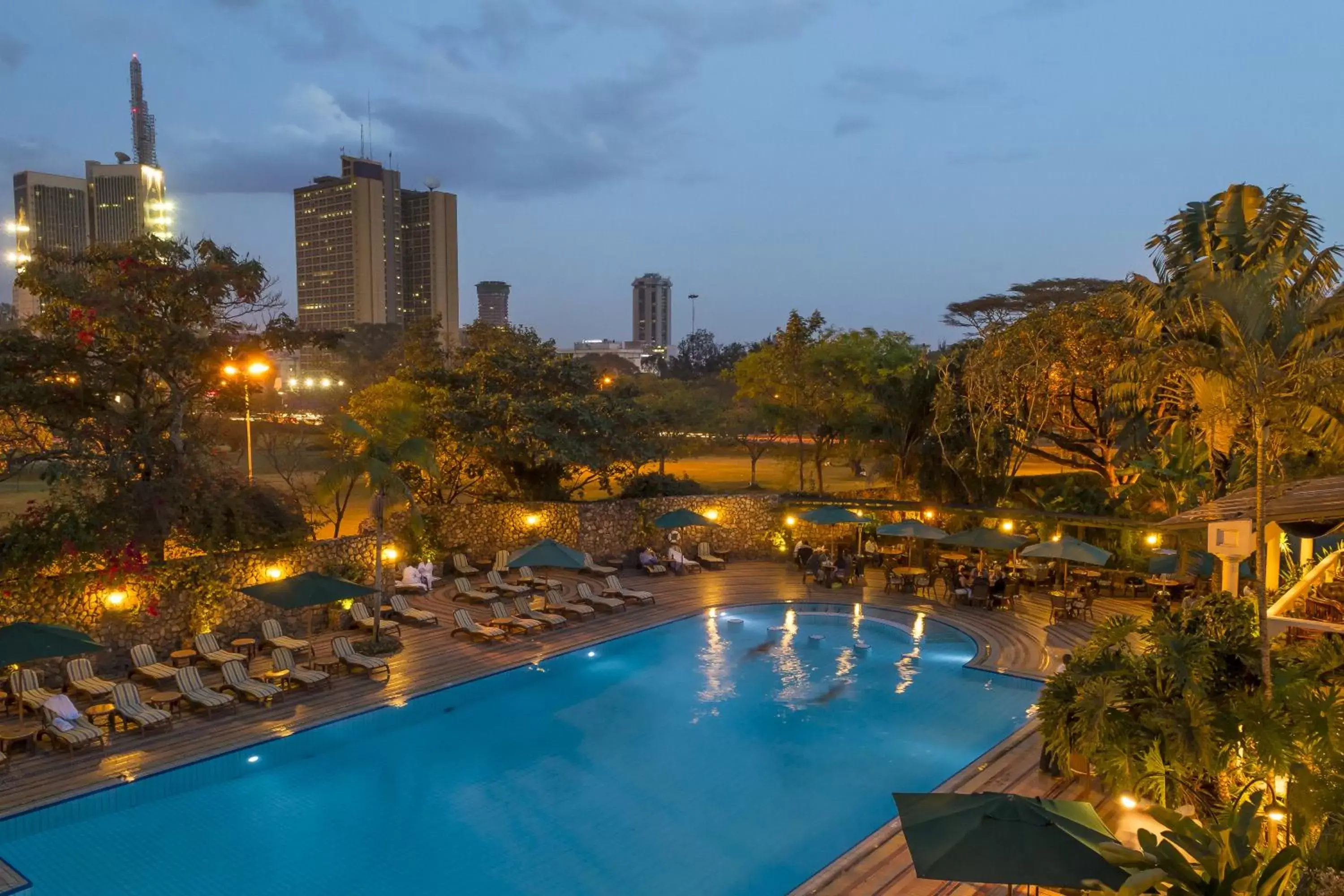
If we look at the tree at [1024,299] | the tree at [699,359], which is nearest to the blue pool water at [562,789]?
the tree at [1024,299]

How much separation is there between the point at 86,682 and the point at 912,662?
13805 mm

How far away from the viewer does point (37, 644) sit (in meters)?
11.1

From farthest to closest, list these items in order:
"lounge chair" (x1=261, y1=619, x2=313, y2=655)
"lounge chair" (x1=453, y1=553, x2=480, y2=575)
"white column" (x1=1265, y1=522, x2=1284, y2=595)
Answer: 1. "lounge chair" (x1=453, y1=553, x2=480, y2=575)
2. "lounge chair" (x1=261, y1=619, x2=313, y2=655)
3. "white column" (x1=1265, y1=522, x2=1284, y2=595)

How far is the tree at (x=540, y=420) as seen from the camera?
74.5 ft

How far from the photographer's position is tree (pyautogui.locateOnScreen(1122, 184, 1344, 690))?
325 inches

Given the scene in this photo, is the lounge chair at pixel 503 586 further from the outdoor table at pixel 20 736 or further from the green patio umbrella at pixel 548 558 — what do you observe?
the outdoor table at pixel 20 736

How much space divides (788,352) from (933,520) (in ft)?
35.5

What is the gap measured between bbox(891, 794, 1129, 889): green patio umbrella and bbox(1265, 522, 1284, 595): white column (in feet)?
18.4

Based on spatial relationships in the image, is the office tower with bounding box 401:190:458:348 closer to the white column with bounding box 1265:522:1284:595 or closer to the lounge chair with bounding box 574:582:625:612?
the lounge chair with bounding box 574:582:625:612

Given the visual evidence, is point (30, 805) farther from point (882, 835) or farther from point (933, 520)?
point (933, 520)

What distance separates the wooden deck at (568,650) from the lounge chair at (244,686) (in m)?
0.23

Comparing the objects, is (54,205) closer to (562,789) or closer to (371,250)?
(371,250)

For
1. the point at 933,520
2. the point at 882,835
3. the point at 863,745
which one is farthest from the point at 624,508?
the point at 882,835

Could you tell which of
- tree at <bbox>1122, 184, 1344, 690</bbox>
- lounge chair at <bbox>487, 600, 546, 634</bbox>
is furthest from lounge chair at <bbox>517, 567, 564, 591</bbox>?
tree at <bbox>1122, 184, 1344, 690</bbox>
